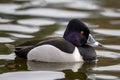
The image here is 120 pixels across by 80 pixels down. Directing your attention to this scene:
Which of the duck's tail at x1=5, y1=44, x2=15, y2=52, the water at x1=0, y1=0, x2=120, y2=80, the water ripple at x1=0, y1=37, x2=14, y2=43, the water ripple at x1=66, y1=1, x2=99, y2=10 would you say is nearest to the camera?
the water at x1=0, y1=0, x2=120, y2=80

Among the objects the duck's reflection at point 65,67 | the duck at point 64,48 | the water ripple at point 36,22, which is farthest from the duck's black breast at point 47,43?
the water ripple at point 36,22

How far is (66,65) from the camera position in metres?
9.26

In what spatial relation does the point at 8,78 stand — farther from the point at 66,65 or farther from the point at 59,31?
the point at 59,31


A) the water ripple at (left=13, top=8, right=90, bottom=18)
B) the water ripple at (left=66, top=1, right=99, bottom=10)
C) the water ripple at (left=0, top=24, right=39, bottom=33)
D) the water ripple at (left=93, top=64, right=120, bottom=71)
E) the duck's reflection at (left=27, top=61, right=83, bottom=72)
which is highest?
the water ripple at (left=66, top=1, right=99, bottom=10)

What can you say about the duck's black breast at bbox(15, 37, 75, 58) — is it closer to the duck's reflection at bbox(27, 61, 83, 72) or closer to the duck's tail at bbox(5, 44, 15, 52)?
the duck's tail at bbox(5, 44, 15, 52)

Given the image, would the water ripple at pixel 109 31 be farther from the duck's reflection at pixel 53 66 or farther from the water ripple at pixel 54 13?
the duck's reflection at pixel 53 66

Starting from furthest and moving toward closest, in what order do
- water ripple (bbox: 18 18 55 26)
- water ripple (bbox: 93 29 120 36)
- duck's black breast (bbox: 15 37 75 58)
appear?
water ripple (bbox: 18 18 55 26), water ripple (bbox: 93 29 120 36), duck's black breast (bbox: 15 37 75 58)

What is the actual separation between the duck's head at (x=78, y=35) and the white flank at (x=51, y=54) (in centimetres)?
27

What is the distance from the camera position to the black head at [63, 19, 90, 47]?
31.4 feet

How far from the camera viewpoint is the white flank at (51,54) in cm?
930

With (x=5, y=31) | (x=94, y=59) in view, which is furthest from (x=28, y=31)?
(x=94, y=59)

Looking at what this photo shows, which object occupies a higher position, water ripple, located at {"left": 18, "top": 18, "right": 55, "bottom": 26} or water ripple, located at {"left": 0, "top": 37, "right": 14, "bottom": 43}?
water ripple, located at {"left": 18, "top": 18, "right": 55, "bottom": 26}

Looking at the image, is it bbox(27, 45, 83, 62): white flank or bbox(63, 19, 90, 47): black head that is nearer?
bbox(27, 45, 83, 62): white flank

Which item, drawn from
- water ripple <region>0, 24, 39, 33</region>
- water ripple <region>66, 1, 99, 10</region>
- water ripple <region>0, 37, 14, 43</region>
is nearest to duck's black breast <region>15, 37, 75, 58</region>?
water ripple <region>0, 37, 14, 43</region>
